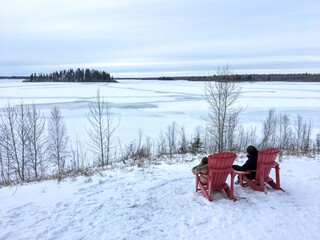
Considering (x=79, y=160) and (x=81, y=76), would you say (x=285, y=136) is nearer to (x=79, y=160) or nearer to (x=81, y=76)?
(x=79, y=160)

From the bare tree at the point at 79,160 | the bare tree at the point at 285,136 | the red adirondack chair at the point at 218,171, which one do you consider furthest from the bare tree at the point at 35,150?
the bare tree at the point at 285,136

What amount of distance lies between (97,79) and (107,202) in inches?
4956

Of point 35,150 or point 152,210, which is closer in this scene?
point 152,210

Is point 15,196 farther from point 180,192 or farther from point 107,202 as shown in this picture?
point 180,192

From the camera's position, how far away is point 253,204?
5.71m

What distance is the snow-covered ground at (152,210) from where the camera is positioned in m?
4.68

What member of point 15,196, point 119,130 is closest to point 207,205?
point 15,196

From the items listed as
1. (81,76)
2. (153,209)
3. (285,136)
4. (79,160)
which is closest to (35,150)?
(79,160)

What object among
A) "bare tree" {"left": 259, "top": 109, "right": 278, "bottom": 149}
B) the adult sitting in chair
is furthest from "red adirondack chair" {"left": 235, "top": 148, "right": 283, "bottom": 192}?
"bare tree" {"left": 259, "top": 109, "right": 278, "bottom": 149}

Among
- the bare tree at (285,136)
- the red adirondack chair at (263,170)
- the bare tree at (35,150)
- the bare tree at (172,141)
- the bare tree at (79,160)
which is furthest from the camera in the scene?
the bare tree at (285,136)

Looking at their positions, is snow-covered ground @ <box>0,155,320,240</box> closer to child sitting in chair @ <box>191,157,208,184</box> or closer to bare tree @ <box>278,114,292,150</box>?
child sitting in chair @ <box>191,157,208,184</box>

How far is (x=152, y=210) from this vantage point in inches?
218

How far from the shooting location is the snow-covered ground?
15.4ft

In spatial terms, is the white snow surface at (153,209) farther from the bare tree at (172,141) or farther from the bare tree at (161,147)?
the bare tree at (172,141)
